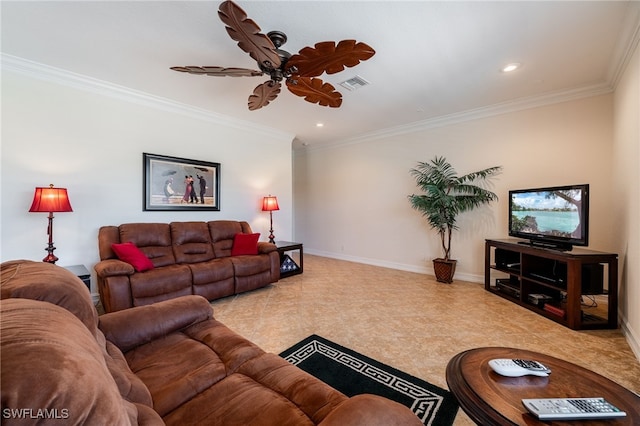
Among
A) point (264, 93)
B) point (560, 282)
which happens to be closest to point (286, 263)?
point (264, 93)

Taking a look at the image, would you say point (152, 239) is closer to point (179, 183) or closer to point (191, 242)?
point (191, 242)

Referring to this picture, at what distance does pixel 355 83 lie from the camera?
10.4ft

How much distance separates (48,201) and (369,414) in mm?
3476

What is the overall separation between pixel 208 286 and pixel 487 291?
3748 millimetres

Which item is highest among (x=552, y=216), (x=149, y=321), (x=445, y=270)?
(x=552, y=216)

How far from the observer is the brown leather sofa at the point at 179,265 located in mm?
2703

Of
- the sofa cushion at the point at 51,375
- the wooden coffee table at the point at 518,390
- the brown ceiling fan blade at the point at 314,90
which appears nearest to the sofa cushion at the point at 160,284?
the brown ceiling fan blade at the point at 314,90

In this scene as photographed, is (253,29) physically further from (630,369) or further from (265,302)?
(630,369)

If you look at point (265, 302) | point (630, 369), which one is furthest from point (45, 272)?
point (630, 369)

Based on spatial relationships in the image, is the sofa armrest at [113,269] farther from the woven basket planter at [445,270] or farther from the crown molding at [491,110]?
the crown molding at [491,110]

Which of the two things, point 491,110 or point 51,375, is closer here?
point 51,375

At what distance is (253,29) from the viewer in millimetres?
1669

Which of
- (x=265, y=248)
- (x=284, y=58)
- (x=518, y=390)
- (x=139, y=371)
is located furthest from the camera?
(x=265, y=248)

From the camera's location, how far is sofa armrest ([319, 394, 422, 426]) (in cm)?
76
